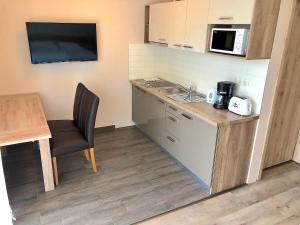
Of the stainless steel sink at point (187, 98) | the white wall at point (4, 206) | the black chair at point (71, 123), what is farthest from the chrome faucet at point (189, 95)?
the white wall at point (4, 206)

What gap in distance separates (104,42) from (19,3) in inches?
43.8

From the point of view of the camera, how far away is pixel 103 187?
100 inches

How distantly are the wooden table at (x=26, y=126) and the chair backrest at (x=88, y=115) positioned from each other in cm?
41

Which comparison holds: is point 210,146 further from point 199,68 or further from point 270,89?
point 199,68

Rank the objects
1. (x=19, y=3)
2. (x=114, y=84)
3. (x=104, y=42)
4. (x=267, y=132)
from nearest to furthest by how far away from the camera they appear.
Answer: (x=267, y=132) < (x=19, y=3) < (x=104, y=42) < (x=114, y=84)

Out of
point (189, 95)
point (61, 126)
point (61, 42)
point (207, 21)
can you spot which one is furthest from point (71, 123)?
point (207, 21)

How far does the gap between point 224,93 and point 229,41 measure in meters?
0.56

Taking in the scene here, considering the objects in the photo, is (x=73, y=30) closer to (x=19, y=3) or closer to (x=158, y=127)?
(x=19, y=3)

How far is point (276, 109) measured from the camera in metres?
2.63

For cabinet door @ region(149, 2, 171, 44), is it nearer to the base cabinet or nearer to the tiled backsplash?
the tiled backsplash

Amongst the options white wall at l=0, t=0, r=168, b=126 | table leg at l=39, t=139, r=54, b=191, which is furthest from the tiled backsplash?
table leg at l=39, t=139, r=54, b=191

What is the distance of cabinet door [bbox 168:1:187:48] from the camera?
9.14 feet

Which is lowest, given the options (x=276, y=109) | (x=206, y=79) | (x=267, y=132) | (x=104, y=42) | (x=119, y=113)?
(x=119, y=113)

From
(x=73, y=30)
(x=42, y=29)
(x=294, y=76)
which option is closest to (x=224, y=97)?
(x=294, y=76)
